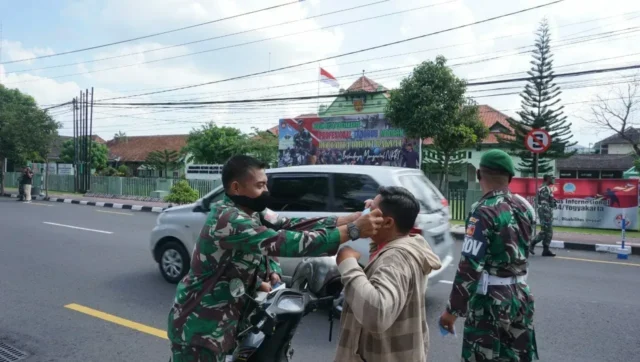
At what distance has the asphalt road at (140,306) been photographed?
4125mm

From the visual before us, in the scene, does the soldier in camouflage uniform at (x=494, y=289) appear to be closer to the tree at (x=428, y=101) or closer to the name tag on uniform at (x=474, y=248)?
the name tag on uniform at (x=474, y=248)

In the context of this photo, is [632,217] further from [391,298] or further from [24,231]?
[24,231]

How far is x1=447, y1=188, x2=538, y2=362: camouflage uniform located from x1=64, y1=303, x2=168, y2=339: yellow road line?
10.1ft

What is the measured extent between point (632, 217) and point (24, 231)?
15729 millimetres

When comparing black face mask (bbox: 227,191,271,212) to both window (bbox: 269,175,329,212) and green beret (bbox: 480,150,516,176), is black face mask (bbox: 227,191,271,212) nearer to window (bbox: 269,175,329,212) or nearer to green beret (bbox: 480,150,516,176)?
green beret (bbox: 480,150,516,176)

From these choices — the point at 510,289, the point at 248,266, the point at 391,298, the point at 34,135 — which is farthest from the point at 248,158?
the point at 34,135

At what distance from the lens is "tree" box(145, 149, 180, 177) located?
40.6 m

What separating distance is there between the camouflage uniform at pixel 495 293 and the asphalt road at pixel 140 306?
5.23ft

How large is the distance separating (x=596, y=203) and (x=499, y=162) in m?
12.9

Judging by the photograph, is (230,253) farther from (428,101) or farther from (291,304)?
(428,101)

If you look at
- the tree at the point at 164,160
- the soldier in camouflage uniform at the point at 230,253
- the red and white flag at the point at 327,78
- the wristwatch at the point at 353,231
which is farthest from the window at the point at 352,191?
the tree at the point at 164,160

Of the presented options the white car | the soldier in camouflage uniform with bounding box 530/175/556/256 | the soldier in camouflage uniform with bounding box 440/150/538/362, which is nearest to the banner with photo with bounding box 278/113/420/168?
the soldier in camouflage uniform with bounding box 530/175/556/256

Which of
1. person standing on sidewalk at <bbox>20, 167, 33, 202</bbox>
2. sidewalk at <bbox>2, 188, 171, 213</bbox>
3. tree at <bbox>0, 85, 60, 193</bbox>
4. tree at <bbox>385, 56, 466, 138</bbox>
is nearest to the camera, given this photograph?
tree at <bbox>385, 56, 466, 138</bbox>

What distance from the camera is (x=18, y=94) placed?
45656mm
